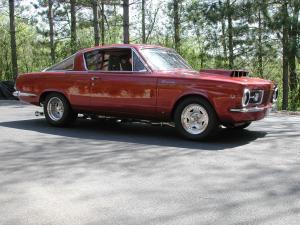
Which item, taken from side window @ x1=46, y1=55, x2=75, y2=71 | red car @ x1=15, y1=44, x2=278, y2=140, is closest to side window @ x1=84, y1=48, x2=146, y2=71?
red car @ x1=15, y1=44, x2=278, y2=140

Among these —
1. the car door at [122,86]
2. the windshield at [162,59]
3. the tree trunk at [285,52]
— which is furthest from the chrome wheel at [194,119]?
the tree trunk at [285,52]

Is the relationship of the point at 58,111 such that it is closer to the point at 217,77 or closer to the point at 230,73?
the point at 217,77

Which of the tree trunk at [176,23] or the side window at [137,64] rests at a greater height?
the tree trunk at [176,23]

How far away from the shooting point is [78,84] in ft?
29.0

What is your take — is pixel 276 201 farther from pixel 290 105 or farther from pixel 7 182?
pixel 290 105

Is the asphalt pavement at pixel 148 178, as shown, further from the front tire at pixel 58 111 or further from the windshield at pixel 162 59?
the windshield at pixel 162 59

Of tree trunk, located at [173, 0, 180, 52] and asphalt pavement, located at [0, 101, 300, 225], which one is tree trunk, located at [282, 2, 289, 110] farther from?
asphalt pavement, located at [0, 101, 300, 225]

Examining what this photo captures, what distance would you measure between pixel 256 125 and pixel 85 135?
350cm

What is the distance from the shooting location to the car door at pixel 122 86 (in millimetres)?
7980

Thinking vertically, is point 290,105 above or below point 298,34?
below

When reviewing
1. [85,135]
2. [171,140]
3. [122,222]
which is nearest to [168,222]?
[122,222]

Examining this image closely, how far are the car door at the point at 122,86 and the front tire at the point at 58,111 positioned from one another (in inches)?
27.6

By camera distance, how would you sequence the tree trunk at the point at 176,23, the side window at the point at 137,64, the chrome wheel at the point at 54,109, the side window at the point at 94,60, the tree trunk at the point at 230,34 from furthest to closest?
1. the tree trunk at the point at 176,23
2. the tree trunk at the point at 230,34
3. the chrome wheel at the point at 54,109
4. the side window at the point at 94,60
5. the side window at the point at 137,64

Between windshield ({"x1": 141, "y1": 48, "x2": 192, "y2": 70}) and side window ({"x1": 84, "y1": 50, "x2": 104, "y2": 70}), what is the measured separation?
2.91 ft
